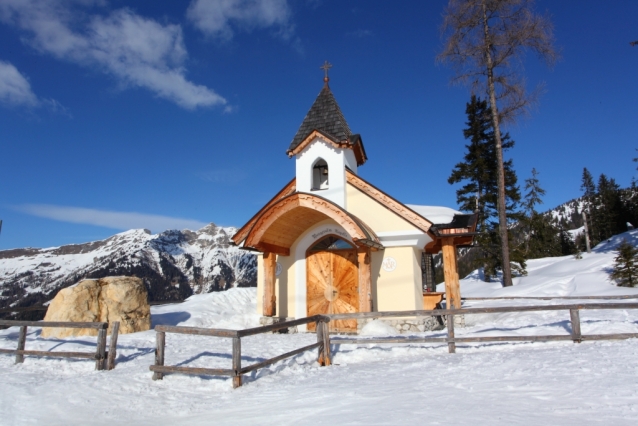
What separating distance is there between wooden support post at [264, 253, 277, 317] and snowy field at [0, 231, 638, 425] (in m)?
2.89

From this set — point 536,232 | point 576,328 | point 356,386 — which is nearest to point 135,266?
point 536,232

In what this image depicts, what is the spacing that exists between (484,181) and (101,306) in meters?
26.3

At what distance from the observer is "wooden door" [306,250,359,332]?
1421cm

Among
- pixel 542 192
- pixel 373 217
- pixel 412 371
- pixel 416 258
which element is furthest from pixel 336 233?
pixel 542 192

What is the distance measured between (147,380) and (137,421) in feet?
6.22

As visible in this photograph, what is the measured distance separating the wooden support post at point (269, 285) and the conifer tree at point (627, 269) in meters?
14.9

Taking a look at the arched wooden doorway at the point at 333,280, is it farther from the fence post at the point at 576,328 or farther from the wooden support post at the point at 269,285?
the fence post at the point at 576,328

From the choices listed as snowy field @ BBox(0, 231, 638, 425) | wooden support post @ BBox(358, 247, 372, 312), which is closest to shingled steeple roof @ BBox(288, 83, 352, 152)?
wooden support post @ BBox(358, 247, 372, 312)

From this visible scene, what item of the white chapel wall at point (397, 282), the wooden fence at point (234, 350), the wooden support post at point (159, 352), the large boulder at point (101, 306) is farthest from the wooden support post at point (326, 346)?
the large boulder at point (101, 306)

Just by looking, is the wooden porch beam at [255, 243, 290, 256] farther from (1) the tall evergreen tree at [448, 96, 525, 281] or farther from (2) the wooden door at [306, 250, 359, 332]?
(1) the tall evergreen tree at [448, 96, 525, 281]

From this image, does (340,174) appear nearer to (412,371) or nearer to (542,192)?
(412,371)

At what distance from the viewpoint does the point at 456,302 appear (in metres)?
14.1

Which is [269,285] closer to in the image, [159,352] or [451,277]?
[451,277]

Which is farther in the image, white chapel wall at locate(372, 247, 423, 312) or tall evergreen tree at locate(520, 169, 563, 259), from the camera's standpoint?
tall evergreen tree at locate(520, 169, 563, 259)
